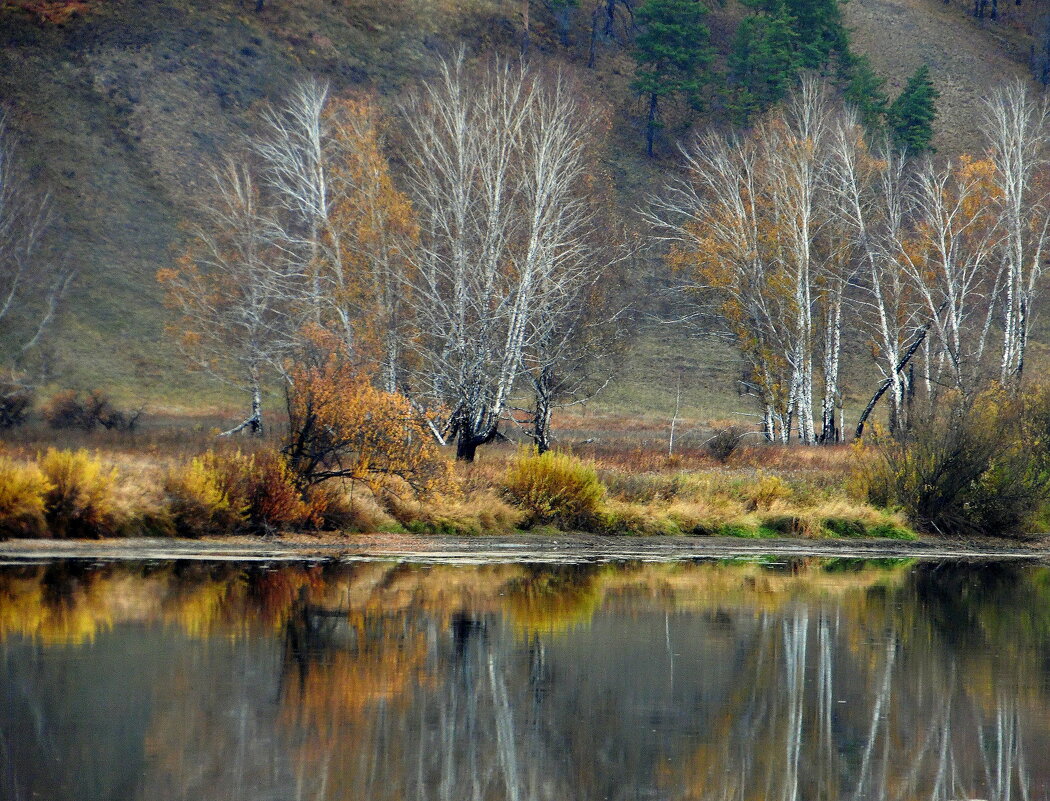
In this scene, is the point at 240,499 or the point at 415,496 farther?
the point at 415,496

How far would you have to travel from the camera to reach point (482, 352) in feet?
115

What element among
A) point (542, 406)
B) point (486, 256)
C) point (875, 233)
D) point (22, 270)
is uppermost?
point (875, 233)

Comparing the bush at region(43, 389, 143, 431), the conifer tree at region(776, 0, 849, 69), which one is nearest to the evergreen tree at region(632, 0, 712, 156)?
the conifer tree at region(776, 0, 849, 69)

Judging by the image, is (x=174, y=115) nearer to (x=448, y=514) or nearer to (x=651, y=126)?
(x=651, y=126)

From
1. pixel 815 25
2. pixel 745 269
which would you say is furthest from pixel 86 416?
pixel 815 25

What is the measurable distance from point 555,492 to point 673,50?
63.2m

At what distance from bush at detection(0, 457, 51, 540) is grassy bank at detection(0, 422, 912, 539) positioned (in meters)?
0.02

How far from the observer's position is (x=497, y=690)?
520 inches

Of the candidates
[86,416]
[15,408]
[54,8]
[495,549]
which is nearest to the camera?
[495,549]

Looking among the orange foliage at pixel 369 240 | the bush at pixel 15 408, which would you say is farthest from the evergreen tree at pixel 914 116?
the bush at pixel 15 408

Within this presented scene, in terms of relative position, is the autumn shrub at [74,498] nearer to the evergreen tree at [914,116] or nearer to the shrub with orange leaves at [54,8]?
the shrub with orange leaves at [54,8]

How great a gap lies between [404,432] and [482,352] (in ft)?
24.1

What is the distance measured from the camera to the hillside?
228 feet

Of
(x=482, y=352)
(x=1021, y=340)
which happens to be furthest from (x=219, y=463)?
(x=1021, y=340)
